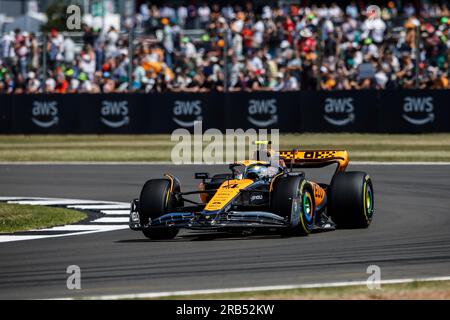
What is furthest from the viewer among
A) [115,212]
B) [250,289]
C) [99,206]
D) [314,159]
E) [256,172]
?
[99,206]

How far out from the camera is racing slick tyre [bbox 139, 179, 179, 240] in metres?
13.4

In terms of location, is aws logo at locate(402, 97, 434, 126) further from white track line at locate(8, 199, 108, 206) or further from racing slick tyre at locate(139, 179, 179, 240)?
racing slick tyre at locate(139, 179, 179, 240)

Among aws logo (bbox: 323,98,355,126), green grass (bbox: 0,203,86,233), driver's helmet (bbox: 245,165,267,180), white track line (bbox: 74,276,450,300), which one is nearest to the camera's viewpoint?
white track line (bbox: 74,276,450,300)

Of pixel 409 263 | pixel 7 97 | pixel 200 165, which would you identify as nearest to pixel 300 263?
pixel 409 263

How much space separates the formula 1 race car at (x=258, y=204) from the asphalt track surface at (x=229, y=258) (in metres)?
0.19

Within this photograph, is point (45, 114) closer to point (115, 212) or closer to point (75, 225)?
point (115, 212)

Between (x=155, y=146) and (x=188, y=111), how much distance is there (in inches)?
78.6

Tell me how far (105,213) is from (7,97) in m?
17.1

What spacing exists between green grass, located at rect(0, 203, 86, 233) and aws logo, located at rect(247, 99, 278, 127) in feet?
47.6

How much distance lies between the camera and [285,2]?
44406 mm

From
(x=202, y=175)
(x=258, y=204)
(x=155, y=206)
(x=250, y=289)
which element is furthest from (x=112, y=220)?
(x=250, y=289)

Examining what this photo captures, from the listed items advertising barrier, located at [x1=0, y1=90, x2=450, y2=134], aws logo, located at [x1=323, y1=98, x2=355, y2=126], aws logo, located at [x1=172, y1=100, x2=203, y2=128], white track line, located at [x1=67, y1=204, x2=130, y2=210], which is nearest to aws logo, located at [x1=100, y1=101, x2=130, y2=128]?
advertising barrier, located at [x1=0, y1=90, x2=450, y2=134]

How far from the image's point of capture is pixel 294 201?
12.7 m

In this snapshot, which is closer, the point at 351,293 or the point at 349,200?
the point at 351,293
